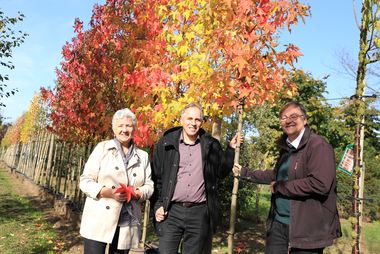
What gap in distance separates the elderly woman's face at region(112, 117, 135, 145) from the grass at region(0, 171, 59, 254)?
477 cm

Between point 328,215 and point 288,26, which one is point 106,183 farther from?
point 288,26

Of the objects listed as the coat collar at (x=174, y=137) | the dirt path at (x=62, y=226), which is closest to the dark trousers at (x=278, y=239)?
the coat collar at (x=174, y=137)

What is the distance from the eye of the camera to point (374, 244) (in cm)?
1033

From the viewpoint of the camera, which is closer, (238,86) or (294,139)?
(294,139)

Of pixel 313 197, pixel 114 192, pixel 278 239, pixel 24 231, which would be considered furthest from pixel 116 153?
pixel 24 231

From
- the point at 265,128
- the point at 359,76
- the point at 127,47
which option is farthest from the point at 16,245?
the point at 265,128

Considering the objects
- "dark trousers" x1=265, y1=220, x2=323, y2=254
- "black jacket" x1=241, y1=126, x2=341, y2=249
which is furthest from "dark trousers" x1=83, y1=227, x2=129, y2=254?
"black jacket" x1=241, y1=126, x2=341, y2=249

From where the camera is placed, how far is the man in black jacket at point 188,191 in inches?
140

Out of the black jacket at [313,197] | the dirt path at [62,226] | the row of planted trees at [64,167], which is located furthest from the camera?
the row of planted trees at [64,167]

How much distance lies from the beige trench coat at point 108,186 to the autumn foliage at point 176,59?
1.47 metres

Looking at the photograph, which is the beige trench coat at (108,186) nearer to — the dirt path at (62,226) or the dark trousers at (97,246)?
the dark trousers at (97,246)

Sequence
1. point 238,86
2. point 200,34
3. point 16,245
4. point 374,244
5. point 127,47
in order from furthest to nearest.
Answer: point 374,244 < point 16,245 < point 127,47 < point 200,34 < point 238,86

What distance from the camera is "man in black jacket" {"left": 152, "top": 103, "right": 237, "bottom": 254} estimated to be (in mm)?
3568

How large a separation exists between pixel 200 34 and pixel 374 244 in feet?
28.7
